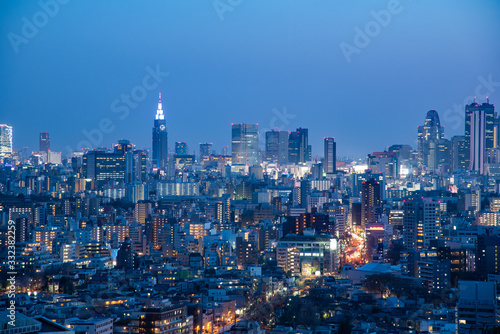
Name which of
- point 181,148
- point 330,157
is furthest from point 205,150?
point 330,157

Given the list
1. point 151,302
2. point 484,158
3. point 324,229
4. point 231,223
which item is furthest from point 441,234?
point 484,158

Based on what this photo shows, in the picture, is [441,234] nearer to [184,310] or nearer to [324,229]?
[324,229]

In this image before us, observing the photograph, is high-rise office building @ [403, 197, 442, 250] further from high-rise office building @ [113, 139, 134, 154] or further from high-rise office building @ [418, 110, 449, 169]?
high-rise office building @ [418, 110, 449, 169]

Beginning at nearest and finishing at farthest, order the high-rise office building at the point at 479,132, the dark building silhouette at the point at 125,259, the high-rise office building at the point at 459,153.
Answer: the dark building silhouette at the point at 125,259, the high-rise office building at the point at 479,132, the high-rise office building at the point at 459,153

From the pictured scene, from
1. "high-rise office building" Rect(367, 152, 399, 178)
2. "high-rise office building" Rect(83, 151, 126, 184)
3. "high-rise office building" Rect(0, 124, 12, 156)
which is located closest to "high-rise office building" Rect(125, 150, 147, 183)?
"high-rise office building" Rect(83, 151, 126, 184)

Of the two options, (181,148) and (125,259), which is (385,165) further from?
(125,259)

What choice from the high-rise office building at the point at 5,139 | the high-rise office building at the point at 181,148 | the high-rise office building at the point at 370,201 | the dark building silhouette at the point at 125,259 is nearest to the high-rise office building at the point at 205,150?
the high-rise office building at the point at 181,148

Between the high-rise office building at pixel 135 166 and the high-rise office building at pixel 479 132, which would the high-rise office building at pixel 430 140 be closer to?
the high-rise office building at pixel 479 132
